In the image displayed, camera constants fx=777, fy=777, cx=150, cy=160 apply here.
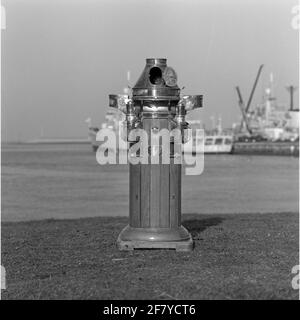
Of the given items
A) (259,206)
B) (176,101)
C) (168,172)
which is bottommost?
(259,206)

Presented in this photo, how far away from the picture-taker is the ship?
353 ft

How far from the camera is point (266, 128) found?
124 meters

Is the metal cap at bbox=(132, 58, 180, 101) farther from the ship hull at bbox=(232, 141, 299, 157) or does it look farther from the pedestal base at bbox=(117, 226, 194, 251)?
the ship hull at bbox=(232, 141, 299, 157)

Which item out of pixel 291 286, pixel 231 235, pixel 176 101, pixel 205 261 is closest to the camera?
pixel 291 286

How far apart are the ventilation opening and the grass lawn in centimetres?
189

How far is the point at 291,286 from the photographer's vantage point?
702 cm

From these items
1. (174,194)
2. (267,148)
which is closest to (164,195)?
(174,194)

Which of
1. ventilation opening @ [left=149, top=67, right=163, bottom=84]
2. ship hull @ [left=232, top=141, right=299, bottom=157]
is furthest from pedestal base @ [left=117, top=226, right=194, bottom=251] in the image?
ship hull @ [left=232, top=141, right=299, bottom=157]

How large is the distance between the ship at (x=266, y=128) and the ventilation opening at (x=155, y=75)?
96.5 metres

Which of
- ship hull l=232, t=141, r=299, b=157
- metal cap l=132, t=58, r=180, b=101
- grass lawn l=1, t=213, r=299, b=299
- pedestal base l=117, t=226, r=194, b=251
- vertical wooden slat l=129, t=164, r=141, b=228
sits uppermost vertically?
metal cap l=132, t=58, r=180, b=101

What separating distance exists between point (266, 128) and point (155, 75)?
11720cm
